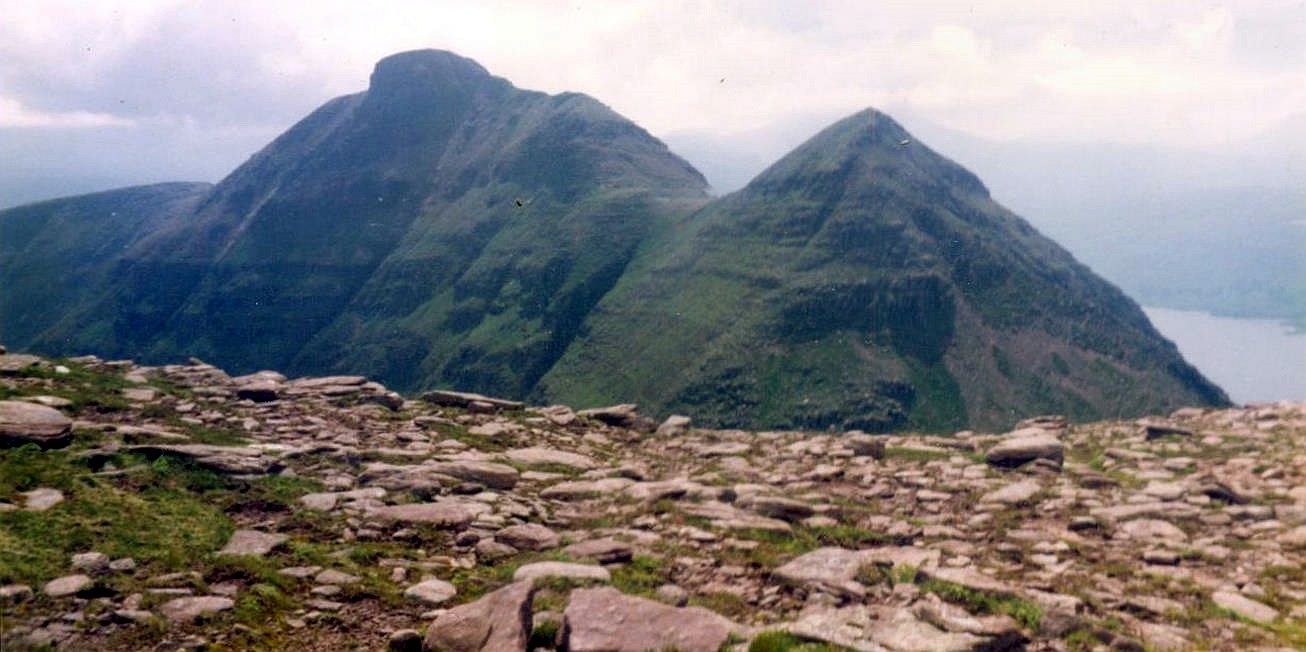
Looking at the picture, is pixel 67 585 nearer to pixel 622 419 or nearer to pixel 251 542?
pixel 251 542

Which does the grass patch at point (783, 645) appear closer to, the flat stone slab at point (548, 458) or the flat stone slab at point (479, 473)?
the flat stone slab at point (479, 473)

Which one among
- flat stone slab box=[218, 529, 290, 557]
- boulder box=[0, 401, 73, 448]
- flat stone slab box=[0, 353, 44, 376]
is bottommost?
flat stone slab box=[218, 529, 290, 557]

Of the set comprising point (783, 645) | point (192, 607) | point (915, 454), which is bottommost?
point (915, 454)

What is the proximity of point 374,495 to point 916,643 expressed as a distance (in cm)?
1131

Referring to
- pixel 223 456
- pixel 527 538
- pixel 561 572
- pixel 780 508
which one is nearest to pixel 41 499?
pixel 223 456

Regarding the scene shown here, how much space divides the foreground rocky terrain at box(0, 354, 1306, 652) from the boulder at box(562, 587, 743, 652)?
1.4 inches

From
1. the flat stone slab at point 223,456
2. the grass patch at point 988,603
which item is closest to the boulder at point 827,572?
the grass patch at point 988,603

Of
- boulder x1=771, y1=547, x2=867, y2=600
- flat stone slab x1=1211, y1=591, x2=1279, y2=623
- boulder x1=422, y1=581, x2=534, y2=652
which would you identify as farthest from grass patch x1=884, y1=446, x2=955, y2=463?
boulder x1=422, y1=581, x2=534, y2=652

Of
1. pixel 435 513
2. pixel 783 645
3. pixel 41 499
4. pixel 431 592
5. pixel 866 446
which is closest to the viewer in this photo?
pixel 783 645

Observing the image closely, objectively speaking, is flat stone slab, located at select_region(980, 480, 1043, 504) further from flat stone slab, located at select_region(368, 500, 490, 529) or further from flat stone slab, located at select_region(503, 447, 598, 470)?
flat stone slab, located at select_region(368, 500, 490, 529)

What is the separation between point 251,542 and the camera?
11984mm

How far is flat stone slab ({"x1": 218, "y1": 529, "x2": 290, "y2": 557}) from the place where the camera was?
11555 millimetres

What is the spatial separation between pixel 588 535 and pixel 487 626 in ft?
17.3

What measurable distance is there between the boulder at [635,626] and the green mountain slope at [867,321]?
119 m
